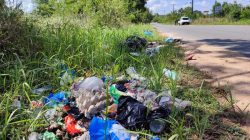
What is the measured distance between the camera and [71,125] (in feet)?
7.46

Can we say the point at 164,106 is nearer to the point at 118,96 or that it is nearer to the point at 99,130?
the point at 118,96

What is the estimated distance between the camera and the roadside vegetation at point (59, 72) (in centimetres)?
217

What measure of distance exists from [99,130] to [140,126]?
13.2 inches

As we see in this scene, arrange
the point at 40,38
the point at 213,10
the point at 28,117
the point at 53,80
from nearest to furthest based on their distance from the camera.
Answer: the point at 28,117 < the point at 53,80 < the point at 40,38 < the point at 213,10

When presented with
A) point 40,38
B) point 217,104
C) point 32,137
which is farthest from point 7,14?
point 217,104

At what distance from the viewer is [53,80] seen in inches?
127

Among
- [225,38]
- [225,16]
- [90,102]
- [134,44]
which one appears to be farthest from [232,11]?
[90,102]

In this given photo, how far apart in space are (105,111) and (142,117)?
0.31 metres

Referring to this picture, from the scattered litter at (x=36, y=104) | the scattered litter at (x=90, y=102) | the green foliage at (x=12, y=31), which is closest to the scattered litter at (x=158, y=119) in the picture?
the scattered litter at (x=90, y=102)

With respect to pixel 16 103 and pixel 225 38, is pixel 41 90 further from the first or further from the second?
pixel 225 38

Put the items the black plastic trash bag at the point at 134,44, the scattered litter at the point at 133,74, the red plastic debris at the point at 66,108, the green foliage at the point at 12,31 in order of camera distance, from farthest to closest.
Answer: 1. the black plastic trash bag at the point at 134,44
2. the green foliage at the point at 12,31
3. the scattered litter at the point at 133,74
4. the red plastic debris at the point at 66,108

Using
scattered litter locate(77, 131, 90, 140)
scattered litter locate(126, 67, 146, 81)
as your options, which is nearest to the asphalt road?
scattered litter locate(126, 67, 146, 81)

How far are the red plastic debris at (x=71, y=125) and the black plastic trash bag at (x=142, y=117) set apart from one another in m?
0.32

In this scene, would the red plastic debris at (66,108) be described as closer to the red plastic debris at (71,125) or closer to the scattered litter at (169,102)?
the red plastic debris at (71,125)
